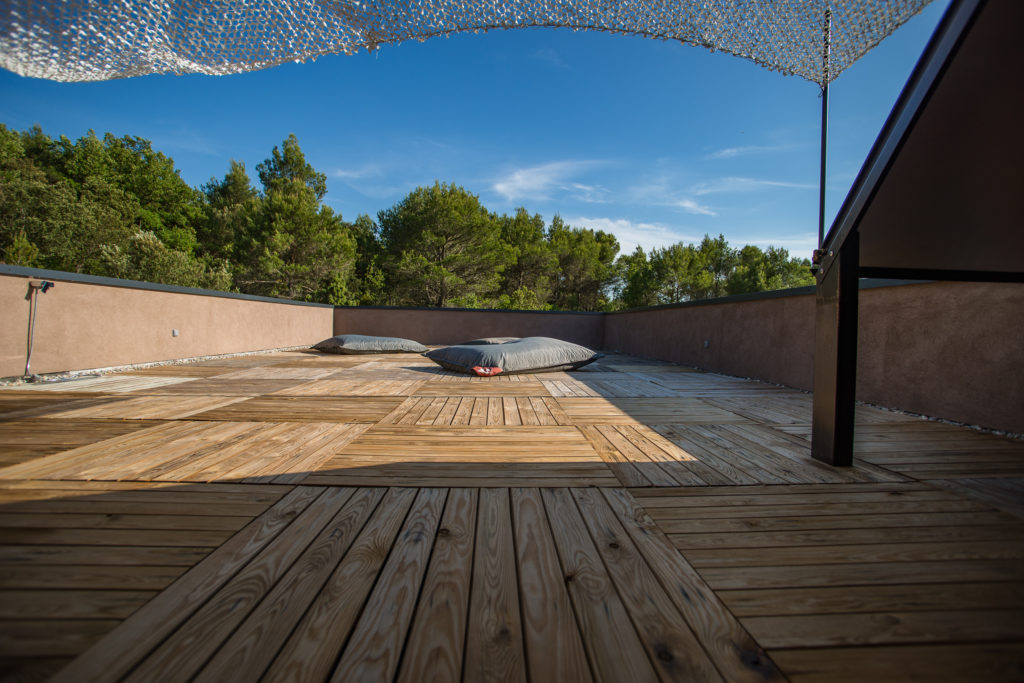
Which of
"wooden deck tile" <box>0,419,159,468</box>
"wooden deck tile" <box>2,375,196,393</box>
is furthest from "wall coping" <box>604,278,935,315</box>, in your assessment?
"wooden deck tile" <box>2,375,196,393</box>

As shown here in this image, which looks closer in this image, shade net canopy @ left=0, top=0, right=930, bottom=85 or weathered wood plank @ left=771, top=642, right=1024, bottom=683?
weathered wood plank @ left=771, top=642, right=1024, bottom=683

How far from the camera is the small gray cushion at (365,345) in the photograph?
6055 mm

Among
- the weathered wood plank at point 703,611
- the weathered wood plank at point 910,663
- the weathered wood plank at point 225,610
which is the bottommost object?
the weathered wood plank at point 225,610

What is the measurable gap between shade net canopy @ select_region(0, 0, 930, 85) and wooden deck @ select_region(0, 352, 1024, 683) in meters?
1.18

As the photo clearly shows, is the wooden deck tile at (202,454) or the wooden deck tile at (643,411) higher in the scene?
the wooden deck tile at (643,411)

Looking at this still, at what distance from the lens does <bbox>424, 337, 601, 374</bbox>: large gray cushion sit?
160 inches

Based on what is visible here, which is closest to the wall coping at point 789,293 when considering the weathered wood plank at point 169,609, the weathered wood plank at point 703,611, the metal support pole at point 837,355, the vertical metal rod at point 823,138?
the vertical metal rod at point 823,138

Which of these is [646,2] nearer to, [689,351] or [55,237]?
[689,351]

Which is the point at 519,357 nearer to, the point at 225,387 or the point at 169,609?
the point at 225,387

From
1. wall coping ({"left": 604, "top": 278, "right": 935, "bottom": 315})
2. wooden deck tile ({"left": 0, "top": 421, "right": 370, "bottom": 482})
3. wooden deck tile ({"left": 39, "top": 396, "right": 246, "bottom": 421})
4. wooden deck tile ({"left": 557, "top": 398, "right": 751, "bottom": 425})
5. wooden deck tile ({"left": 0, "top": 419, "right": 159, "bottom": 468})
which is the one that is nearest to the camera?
wooden deck tile ({"left": 0, "top": 421, "right": 370, "bottom": 482})

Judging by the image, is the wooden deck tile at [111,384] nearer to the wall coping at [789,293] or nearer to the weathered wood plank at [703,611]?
the weathered wood plank at [703,611]

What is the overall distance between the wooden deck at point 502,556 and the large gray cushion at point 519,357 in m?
2.07

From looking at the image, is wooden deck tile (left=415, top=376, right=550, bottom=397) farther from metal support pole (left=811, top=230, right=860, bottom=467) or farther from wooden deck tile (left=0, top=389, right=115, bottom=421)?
wooden deck tile (left=0, top=389, right=115, bottom=421)

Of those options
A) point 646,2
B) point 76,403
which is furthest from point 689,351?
point 76,403
